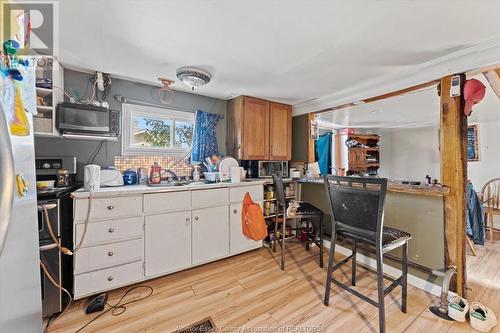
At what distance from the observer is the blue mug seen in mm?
2239

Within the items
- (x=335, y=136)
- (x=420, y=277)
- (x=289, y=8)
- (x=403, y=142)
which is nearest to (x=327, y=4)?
(x=289, y=8)

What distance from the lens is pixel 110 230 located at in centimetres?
176

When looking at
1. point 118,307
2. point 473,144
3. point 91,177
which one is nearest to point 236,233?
point 118,307

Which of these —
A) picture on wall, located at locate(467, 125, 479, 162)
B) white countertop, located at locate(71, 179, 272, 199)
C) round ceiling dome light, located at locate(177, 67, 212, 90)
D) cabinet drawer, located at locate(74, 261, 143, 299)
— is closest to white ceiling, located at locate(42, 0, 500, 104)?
round ceiling dome light, located at locate(177, 67, 212, 90)

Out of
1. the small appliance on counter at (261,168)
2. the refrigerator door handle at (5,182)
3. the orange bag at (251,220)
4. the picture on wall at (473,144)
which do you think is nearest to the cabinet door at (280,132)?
the small appliance on counter at (261,168)

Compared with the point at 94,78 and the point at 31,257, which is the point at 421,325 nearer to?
the point at 31,257

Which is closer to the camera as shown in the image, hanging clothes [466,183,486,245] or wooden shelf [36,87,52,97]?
wooden shelf [36,87,52,97]

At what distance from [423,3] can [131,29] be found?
5.97 feet

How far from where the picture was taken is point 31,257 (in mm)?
992

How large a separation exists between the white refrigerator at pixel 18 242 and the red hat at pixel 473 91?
2.79 m

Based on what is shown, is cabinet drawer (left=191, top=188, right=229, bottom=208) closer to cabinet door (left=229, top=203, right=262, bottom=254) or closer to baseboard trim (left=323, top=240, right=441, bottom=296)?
cabinet door (left=229, top=203, right=262, bottom=254)

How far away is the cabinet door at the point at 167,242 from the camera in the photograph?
6.38ft

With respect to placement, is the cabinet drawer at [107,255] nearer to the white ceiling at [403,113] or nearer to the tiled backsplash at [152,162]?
the tiled backsplash at [152,162]

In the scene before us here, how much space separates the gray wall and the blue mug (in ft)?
0.69
